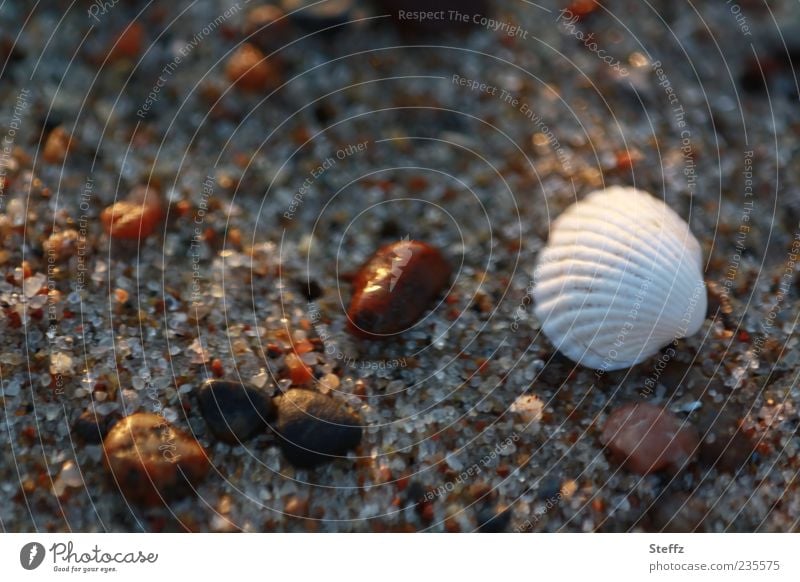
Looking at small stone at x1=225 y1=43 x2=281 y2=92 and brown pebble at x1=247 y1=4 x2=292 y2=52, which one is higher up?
brown pebble at x1=247 y1=4 x2=292 y2=52

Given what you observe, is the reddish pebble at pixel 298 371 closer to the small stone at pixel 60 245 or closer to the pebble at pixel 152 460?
the pebble at pixel 152 460

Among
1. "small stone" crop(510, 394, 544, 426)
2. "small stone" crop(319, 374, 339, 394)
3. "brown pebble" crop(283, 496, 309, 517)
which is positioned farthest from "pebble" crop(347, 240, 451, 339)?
"brown pebble" crop(283, 496, 309, 517)
